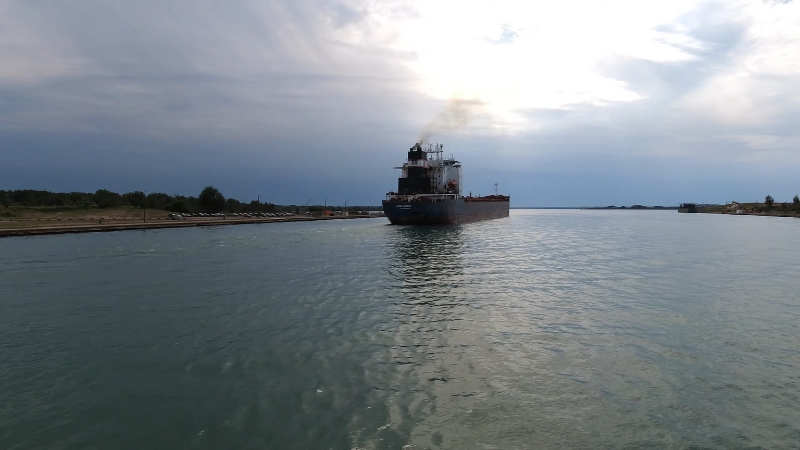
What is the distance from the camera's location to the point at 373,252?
37.2 m

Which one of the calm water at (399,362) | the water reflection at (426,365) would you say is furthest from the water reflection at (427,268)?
the calm water at (399,362)

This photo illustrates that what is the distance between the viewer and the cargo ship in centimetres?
6906

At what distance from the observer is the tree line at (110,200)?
102938 millimetres

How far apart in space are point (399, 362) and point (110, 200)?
11483 centimetres

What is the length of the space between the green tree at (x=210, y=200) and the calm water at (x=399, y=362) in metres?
104

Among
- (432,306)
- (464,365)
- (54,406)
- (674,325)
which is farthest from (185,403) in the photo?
(674,325)

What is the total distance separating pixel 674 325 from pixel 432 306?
26.3 ft

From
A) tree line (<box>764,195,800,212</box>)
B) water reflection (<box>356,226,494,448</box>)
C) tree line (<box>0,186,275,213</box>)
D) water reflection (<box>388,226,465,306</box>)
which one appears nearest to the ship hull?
water reflection (<box>388,226,465,306</box>)

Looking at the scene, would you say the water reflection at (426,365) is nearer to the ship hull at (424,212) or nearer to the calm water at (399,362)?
the calm water at (399,362)

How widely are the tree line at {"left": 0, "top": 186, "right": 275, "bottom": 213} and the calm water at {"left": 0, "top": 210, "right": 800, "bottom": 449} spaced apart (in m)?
92.8

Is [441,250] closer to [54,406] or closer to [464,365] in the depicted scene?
[464,365]

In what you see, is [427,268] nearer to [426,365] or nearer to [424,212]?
[426,365]

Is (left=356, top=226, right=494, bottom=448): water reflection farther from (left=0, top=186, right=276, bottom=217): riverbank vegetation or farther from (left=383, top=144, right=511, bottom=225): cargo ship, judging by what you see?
(left=0, top=186, right=276, bottom=217): riverbank vegetation

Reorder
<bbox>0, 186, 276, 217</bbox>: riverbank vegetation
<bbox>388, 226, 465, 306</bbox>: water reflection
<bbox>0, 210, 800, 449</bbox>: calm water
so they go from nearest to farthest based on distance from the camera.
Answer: <bbox>0, 210, 800, 449</bbox>: calm water → <bbox>388, 226, 465, 306</bbox>: water reflection → <bbox>0, 186, 276, 217</bbox>: riverbank vegetation
